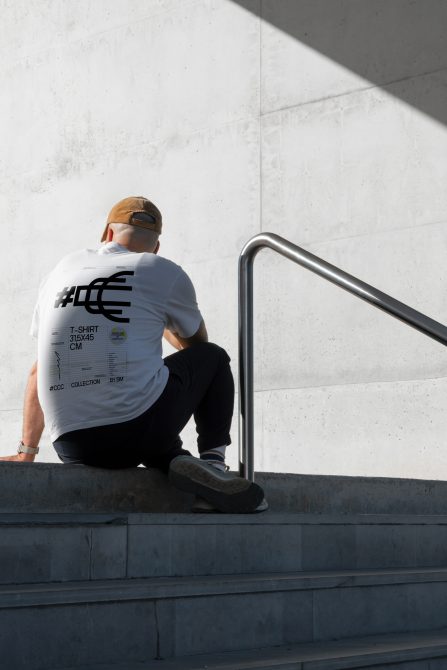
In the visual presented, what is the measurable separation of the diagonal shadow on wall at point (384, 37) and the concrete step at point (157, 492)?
2257mm

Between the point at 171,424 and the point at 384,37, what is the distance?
3221 millimetres

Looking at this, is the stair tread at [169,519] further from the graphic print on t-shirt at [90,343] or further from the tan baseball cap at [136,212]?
the tan baseball cap at [136,212]

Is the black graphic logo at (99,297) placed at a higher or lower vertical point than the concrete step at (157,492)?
higher

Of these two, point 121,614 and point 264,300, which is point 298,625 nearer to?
point 121,614

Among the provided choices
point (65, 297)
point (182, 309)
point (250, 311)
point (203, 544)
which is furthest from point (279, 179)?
point (203, 544)

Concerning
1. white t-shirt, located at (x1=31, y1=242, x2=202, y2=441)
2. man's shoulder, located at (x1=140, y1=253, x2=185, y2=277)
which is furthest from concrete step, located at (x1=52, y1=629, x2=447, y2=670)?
man's shoulder, located at (x1=140, y1=253, x2=185, y2=277)

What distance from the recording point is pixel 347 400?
17.6 ft

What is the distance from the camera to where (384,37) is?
5.59 metres

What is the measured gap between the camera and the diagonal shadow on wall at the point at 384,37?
5.41 metres

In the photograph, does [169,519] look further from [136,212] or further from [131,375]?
[136,212]

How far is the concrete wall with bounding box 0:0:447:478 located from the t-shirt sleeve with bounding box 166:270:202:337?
2.18 metres

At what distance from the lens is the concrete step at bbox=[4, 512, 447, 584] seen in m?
2.30

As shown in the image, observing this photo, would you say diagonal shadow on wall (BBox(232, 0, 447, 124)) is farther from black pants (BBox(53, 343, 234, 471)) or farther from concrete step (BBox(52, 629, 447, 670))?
concrete step (BBox(52, 629, 447, 670))

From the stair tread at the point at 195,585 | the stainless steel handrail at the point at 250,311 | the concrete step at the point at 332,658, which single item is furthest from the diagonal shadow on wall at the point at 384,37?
the concrete step at the point at 332,658
